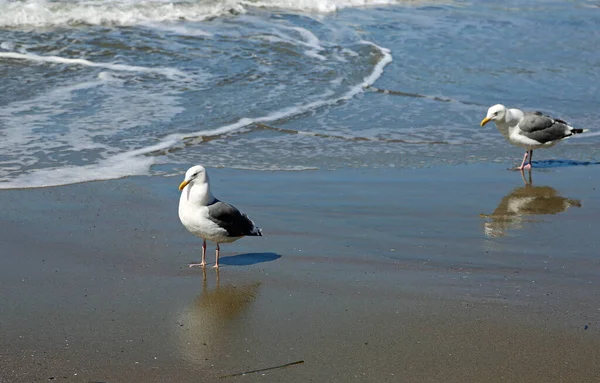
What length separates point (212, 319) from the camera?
491 cm

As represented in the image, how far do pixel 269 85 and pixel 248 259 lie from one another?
6308mm

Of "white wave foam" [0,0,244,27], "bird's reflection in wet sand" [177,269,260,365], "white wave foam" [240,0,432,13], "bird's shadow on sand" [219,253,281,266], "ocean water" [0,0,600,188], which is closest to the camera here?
"bird's reflection in wet sand" [177,269,260,365]

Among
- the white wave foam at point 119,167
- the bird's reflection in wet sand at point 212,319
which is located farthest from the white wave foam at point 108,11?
the bird's reflection in wet sand at point 212,319

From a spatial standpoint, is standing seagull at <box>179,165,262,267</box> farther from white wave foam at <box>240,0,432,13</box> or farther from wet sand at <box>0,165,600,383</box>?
white wave foam at <box>240,0,432,13</box>

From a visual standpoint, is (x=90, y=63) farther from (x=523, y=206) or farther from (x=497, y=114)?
(x=523, y=206)

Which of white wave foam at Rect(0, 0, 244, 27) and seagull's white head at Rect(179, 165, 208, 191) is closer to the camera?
seagull's white head at Rect(179, 165, 208, 191)

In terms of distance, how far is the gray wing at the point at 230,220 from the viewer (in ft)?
18.7

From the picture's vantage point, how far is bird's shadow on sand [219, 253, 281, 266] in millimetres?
5879

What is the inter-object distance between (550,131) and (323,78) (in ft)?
14.2

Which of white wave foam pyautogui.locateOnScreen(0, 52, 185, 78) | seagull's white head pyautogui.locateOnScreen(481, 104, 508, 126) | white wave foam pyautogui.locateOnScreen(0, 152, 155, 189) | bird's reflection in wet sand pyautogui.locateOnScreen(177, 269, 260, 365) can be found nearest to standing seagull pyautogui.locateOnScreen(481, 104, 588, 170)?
seagull's white head pyautogui.locateOnScreen(481, 104, 508, 126)

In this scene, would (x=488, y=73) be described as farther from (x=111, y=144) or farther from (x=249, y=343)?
(x=249, y=343)

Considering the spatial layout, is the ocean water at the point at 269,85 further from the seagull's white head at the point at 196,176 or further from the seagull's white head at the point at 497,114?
the seagull's white head at the point at 196,176

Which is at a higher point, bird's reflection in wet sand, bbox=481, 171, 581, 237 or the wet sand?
the wet sand

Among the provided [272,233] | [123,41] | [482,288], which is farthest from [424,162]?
[123,41]
